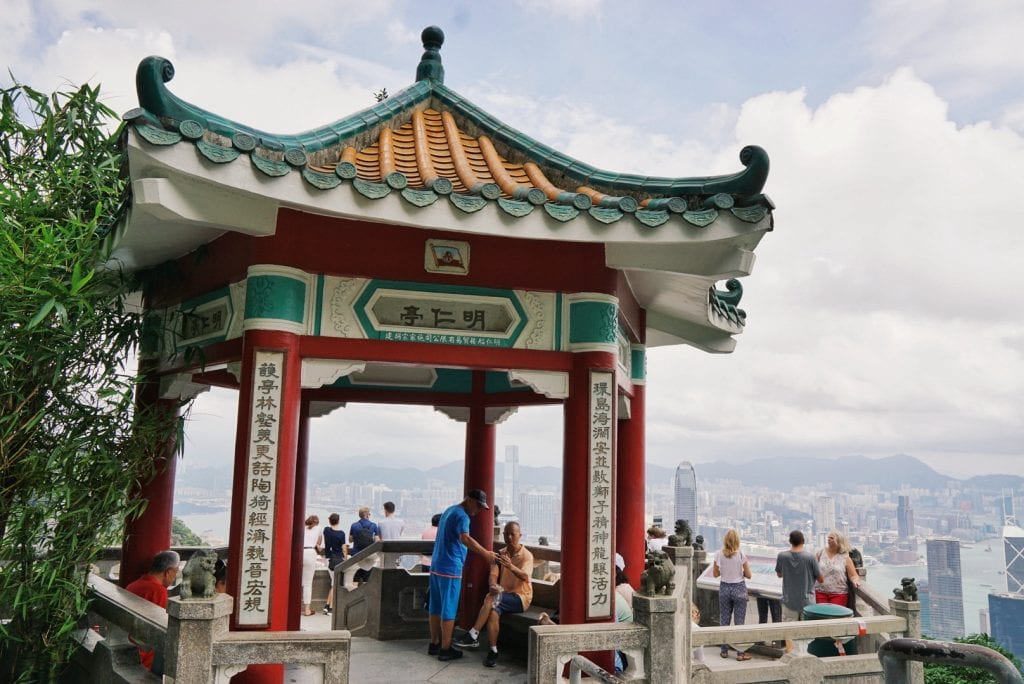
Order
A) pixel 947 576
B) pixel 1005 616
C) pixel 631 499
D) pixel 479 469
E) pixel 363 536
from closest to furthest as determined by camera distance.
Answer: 1. pixel 631 499
2. pixel 479 469
3. pixel 363 536
4. pixel 1005 616
5. pixel 947 576

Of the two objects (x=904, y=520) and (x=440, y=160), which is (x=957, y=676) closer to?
(x=440, y=160)

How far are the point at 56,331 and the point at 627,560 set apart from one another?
5783mm

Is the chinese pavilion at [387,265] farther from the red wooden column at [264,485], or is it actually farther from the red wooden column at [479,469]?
the red wooden column at [479,469]

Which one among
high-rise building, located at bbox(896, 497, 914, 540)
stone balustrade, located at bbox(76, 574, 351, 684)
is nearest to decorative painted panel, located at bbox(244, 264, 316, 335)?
stone balustrade, located at bbox(76, 574, 351, 684)

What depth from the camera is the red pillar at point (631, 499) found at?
8172 millimetres

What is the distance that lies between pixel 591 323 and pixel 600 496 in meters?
1.36

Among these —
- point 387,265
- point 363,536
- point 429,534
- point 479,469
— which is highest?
point 387,265

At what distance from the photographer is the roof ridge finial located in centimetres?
760

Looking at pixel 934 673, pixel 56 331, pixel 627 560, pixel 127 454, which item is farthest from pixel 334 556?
pixel 934 673

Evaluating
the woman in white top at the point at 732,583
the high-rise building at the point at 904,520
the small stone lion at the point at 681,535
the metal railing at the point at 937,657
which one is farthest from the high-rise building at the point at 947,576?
the metal railing at the point at 937,657

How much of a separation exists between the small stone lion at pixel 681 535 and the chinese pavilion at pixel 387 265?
9.14 feet

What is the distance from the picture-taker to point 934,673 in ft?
39.4

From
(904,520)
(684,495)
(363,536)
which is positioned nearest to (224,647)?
(363,536)

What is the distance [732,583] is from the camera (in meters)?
9.07
